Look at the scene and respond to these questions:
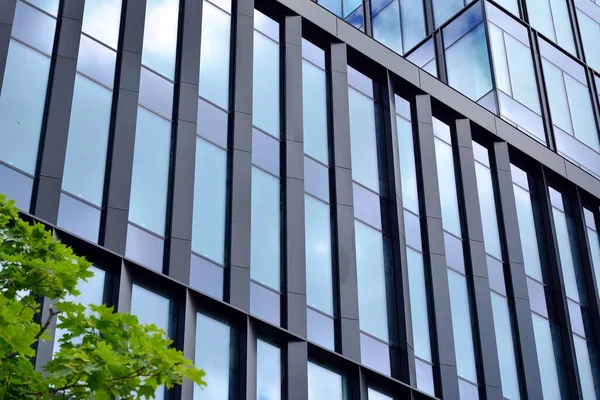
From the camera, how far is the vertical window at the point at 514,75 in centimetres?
3497

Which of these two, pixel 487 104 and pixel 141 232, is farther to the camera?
pixel 487 104

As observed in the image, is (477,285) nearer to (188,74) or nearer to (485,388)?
(485,388)

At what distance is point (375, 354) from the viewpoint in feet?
85.7

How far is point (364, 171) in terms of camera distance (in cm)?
2908

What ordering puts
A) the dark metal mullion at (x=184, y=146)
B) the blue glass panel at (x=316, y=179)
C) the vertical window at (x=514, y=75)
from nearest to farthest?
the dark metal mullion at (x=184, y=146), the blue glass panel at (x=316, y=179), the vertical window at (x=514, y=75)

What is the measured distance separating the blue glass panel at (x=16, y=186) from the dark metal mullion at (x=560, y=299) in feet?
55.9

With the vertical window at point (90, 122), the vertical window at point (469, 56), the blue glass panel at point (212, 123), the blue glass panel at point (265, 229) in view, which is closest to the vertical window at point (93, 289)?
the vertical window at point (90, 122)

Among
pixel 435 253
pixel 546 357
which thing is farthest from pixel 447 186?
pixel 546 357

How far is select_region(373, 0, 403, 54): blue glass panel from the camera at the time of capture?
38938 millimetres

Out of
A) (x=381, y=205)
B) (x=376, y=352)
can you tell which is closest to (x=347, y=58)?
(x=381, y=205)

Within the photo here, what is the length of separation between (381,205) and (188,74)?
21.8 feet

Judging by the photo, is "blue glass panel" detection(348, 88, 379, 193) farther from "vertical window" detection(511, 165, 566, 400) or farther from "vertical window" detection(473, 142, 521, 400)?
"vertical window" detection(511, 165, 566, 400)

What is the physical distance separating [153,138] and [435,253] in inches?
352

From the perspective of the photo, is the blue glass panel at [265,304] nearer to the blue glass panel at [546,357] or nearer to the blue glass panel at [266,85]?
the blue glass panel at [266,85]
